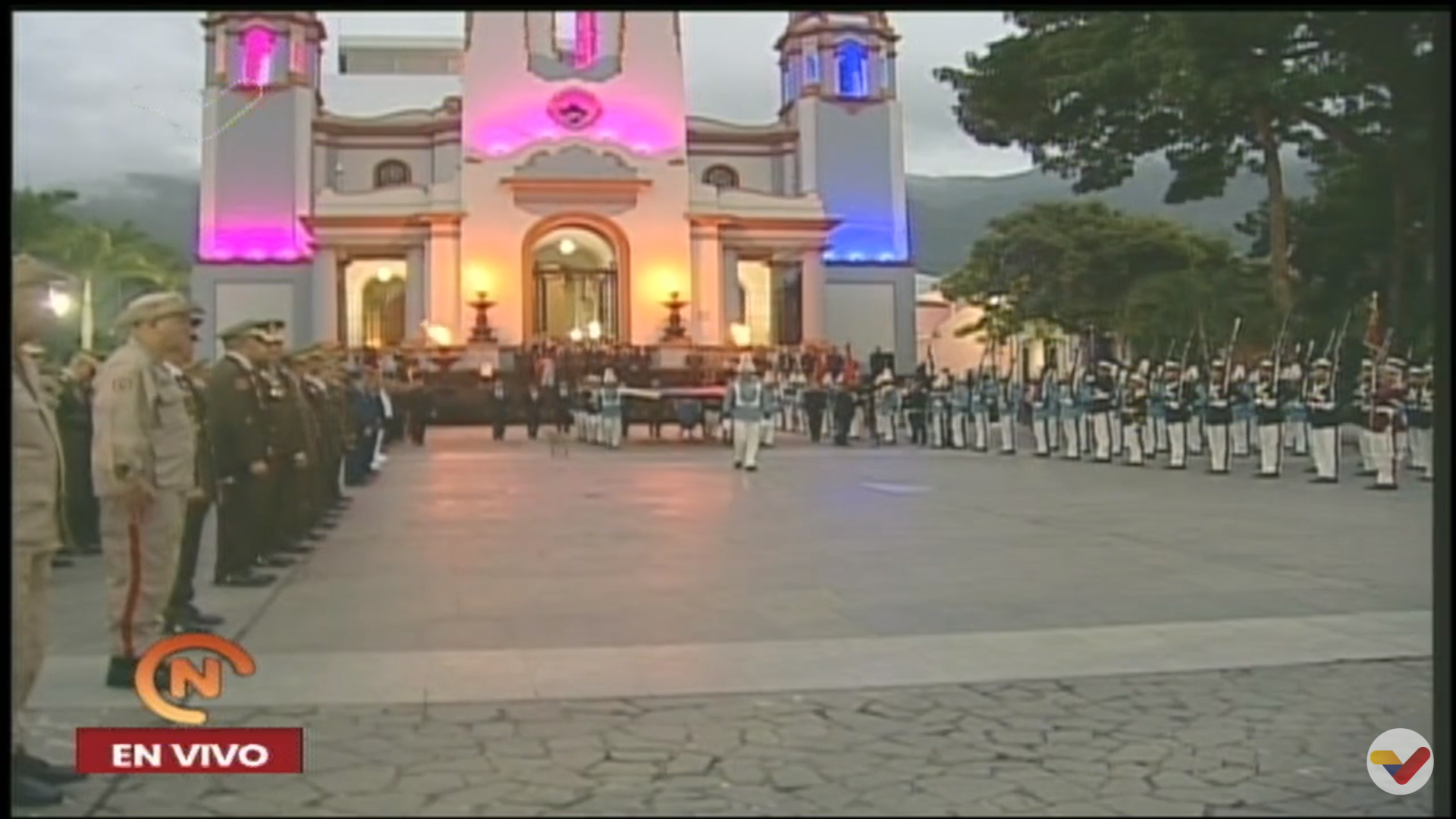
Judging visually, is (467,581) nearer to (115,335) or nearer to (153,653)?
(115,335)

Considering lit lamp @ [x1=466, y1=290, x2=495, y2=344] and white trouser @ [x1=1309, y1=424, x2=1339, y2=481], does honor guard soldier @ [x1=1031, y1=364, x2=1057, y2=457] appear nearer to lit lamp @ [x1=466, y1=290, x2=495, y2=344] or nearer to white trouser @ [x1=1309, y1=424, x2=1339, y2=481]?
white trouser @ [x1=1309, y1=424, x2=1339, y2=481]

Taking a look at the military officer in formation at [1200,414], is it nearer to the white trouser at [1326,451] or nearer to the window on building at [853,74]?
the white trouser at [1326,451]

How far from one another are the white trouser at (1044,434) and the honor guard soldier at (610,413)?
23.0 feet

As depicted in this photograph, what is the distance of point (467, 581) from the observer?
954 centimetres

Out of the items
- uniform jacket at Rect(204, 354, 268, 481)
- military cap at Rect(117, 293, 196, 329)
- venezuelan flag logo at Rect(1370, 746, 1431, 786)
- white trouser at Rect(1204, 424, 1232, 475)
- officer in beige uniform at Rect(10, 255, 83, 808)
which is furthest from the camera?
white trouser at Rect(1204, 424, 1232, 475)

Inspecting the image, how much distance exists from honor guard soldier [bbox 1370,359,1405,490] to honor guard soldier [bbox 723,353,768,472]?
7486 mm

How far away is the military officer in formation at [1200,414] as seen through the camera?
18.8 m

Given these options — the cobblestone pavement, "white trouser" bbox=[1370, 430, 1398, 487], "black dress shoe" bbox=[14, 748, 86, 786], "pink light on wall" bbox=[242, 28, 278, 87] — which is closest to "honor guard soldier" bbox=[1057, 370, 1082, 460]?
"white trouser" bbox=[1370, 430, 1398, 487]

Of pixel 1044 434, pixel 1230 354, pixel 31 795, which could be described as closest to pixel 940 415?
pixel 1044 434

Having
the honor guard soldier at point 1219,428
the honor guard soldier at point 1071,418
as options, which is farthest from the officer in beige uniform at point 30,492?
the honor guard soldier at point 1071,418

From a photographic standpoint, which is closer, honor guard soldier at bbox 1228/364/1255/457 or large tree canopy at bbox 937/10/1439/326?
large tree canopy at bbox 937/10/1439/326

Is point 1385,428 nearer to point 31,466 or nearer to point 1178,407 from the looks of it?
point 1178,407

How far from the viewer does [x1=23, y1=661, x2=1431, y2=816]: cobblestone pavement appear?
434 centimetres

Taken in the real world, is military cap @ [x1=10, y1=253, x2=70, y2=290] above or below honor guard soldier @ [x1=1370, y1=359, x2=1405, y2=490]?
above
